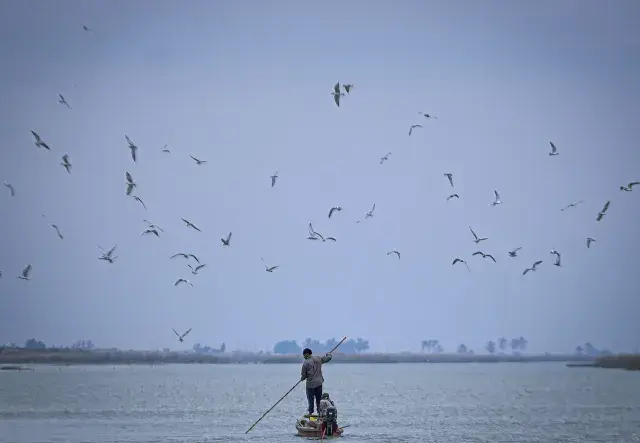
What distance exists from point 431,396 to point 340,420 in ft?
78.5

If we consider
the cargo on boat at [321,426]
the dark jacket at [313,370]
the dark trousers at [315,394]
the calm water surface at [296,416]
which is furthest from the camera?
the calm water surface at [296,416]

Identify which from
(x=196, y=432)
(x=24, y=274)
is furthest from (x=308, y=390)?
(x=24, y=274)

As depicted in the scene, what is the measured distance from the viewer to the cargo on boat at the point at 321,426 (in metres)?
32.6

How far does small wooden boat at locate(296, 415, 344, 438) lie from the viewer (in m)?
32.6

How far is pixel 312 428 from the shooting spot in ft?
108

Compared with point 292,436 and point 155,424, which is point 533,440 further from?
point 155,424

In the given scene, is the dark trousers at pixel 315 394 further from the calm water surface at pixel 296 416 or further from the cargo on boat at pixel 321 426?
the calm water surface at pixel 296 416

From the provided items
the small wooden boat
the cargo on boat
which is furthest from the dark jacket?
the small wooden boat

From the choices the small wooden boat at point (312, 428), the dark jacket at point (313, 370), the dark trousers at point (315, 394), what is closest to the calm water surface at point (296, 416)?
the small wooden boat at point (312, 428)

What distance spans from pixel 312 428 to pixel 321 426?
1.45 ft

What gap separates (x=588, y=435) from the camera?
35469 mm

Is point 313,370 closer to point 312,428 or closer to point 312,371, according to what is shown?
point 312,371

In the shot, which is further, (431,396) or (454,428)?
(431,396)

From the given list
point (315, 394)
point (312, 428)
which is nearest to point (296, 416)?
point (315, 394)
